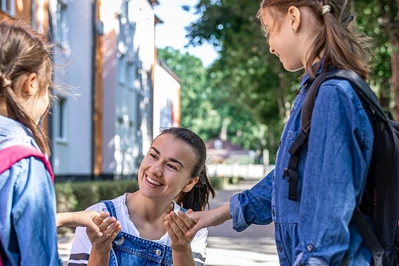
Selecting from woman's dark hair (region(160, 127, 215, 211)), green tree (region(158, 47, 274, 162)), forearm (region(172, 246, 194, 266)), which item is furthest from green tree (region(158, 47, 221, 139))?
forearm (region(172, 246, 194, 266))

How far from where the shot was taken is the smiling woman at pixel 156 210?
148 inches

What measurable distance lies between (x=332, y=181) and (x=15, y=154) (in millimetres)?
970

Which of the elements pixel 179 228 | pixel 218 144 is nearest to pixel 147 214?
pixel 179 228

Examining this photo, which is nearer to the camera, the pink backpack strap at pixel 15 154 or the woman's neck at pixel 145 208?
the pink backpack strap at pixel 15 154

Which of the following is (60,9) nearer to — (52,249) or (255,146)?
(52,249)

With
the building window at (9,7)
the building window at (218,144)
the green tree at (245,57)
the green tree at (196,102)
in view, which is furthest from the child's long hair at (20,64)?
the green tree at (196,102)

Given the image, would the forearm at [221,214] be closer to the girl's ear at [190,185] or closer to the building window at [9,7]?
the girl's ear at [190,185]

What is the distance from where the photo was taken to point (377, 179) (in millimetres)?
2738

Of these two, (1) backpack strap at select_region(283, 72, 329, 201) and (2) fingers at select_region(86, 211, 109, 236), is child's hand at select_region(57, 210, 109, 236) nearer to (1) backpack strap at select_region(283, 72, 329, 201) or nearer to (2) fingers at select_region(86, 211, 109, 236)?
(2) fingers at select_region(86, 211, 109, 236)

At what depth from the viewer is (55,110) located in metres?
22.9

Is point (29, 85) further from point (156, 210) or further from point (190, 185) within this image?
point (190, 185)

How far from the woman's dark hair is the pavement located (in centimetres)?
659

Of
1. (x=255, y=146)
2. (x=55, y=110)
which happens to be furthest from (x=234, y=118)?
(x=55, y=110)

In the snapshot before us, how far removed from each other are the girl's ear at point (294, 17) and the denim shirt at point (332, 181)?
30 centimetres
